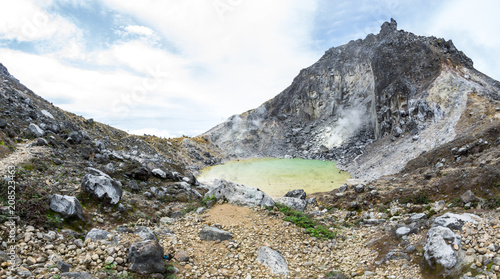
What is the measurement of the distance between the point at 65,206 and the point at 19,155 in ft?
16.9

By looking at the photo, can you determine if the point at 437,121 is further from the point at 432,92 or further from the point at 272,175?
the point at 272,175

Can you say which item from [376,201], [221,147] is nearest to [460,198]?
[376,201]

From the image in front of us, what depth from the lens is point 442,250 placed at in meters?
6.09

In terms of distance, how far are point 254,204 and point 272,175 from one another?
2197 cm

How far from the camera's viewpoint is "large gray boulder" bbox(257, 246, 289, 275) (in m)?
7.11

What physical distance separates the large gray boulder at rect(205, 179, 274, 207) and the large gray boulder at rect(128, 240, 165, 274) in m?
5.07

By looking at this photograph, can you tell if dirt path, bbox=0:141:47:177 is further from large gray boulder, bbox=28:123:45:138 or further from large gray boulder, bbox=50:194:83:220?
large gray boulder, bbox=50:194:83:220

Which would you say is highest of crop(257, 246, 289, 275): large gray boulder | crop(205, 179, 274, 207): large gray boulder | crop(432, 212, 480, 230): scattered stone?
crop(205, 179, 274, 207): large gray boulder

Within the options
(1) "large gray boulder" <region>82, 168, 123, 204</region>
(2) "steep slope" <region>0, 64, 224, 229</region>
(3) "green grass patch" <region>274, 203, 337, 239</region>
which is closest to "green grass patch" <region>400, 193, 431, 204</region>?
(3) "green grass patch" <region>274, 203, 337, 239</region>

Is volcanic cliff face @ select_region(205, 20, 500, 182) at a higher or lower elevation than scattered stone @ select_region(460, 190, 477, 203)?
higher

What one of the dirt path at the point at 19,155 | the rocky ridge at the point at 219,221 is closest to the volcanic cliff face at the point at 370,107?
the rocky ridge at the point at 219,221

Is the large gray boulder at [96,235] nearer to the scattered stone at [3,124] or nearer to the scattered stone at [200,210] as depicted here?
the scattered stone at [200,210]

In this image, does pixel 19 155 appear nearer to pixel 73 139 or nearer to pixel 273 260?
pixel 73 139

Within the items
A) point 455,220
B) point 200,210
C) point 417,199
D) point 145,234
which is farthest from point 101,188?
point 417,199
